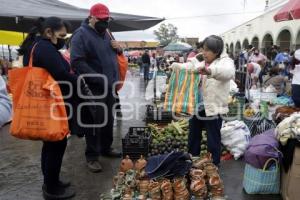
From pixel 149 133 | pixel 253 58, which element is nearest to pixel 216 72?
pixel 149 133

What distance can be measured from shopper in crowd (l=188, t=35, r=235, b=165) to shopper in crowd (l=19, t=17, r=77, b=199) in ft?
4.98

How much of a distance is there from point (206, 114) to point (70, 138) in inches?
123

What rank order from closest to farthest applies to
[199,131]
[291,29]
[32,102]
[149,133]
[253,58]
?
[32,102], [199,131], [149,133], [253,58], [291,29]

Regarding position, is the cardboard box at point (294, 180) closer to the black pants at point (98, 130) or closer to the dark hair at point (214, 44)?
the dark hair at point (214, 44)

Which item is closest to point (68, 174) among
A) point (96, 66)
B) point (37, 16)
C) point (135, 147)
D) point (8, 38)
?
point (135, 147)

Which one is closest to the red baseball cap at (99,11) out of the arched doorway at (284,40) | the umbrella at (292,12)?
the umbrella at (292,12)

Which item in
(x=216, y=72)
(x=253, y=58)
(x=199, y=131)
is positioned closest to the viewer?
(x=216, y=72)

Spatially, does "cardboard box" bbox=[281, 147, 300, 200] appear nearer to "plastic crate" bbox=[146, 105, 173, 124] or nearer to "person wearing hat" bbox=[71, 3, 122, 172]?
"person wearing hat" bbox=[71, 3, 122, 172]

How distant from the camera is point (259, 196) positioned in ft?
12.5

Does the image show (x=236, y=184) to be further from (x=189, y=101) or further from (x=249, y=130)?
(x=249, y=130)

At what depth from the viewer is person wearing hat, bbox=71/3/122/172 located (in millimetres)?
4191

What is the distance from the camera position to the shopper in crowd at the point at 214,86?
379 cm

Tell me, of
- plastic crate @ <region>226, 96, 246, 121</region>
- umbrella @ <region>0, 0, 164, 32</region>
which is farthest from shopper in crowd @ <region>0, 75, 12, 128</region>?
plastic crate @ <region>226, 96, 246, 121</region>

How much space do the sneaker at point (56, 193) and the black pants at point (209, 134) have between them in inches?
67.6
